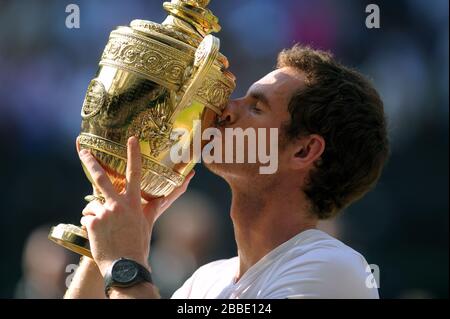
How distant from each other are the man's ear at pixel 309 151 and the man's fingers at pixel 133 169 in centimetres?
61

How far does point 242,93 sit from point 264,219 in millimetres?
4282

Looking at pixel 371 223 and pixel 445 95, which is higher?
pixel 445 95

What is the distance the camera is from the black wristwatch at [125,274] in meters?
2.40

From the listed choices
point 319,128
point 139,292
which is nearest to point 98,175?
point 139,292

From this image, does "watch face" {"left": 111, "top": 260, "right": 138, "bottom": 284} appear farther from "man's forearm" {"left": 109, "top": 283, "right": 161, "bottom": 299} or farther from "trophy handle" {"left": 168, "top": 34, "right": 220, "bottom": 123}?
"trophy handle" {"left": 168, "top": 34, "right": 220, "bottom": 123}

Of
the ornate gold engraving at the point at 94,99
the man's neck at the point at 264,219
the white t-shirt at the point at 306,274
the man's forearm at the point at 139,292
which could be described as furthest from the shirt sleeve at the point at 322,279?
the ornate gold engraving at the point at 94,99

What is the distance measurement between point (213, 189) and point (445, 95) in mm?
2147

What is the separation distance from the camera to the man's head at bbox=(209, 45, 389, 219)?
292cm

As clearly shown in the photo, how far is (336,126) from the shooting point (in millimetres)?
2945

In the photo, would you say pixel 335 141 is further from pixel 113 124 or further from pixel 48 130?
pixel 48 130

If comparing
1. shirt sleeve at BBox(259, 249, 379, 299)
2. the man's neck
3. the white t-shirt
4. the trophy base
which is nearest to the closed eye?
the man's neck

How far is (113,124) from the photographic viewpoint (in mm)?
2686

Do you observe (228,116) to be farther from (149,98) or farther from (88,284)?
(88,284)
